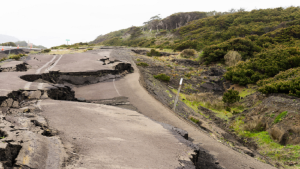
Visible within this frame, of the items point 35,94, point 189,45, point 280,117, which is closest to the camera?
point 35,94

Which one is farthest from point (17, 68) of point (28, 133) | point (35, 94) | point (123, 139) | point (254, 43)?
point (254, 43)

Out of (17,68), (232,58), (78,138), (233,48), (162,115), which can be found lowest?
(162,115)

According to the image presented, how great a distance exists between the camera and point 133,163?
3383mm

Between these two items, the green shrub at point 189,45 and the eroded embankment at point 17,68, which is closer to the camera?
the eroded embankment at point 17,68

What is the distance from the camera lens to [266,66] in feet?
50.1

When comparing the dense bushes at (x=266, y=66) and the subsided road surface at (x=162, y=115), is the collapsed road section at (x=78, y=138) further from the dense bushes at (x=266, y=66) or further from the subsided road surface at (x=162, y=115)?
the dense bushes at (x=266, y=66)

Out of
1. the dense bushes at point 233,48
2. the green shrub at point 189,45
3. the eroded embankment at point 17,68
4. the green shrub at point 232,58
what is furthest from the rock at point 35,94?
the green shrub at point 189,45

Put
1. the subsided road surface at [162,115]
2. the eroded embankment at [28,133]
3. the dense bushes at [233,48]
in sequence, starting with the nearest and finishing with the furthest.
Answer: the eroded embankment at [28,133]
the subsided road surface at [162,115]
the dense bushes at [233,48]

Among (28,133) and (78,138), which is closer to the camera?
(28,133)

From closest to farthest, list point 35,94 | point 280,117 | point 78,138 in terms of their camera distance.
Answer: point 78,138, point 35,94, point 280,117

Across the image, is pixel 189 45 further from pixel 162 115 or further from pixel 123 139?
pixel 123 139

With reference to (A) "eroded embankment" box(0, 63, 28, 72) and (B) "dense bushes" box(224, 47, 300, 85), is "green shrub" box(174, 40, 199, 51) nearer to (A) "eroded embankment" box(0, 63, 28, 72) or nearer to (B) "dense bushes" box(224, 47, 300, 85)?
(B) "dense bushes" box(224, 47, 300, 85)

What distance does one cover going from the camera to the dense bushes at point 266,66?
47.9 ft

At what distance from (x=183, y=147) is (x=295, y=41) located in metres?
26.3
